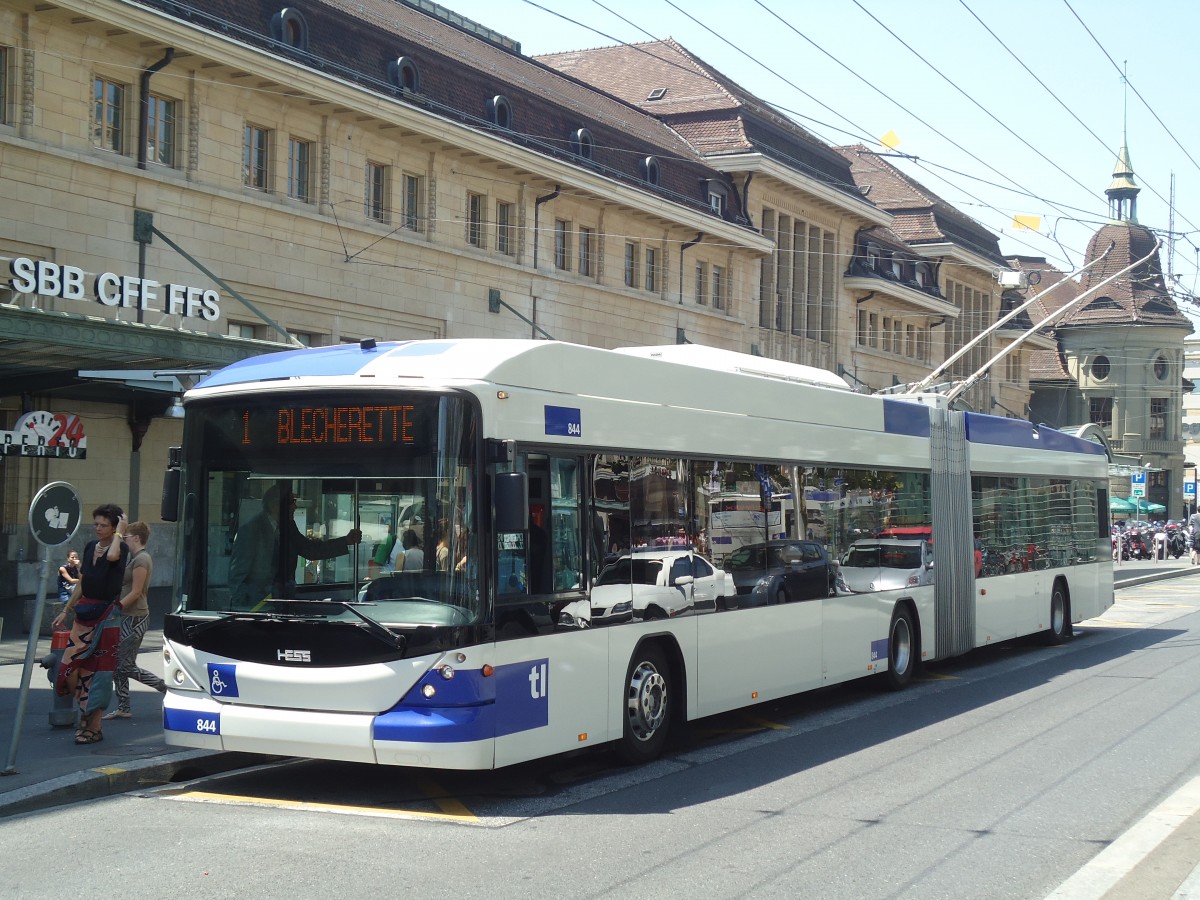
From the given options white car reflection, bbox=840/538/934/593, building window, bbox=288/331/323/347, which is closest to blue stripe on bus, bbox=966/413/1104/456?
white car reflection, bbox=840/538/934/593

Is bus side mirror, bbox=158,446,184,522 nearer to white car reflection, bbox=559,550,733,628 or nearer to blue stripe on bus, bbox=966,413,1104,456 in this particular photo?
white car reflection, bbox=559,550,733,628

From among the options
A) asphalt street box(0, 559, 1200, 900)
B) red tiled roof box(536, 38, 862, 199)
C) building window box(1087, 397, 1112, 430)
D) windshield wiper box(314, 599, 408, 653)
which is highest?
red tiled roof box(536, 38, 862, 199)

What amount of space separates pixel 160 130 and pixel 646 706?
18.5 m

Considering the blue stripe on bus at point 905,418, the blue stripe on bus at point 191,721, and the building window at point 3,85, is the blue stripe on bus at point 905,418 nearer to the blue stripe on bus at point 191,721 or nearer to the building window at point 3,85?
the blue stripe on bus at point 191,721

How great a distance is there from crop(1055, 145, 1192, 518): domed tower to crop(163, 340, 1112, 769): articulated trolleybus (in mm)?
82275

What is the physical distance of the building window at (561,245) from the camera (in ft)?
114

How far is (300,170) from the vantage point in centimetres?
2802

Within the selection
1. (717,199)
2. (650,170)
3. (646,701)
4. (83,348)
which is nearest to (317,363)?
(646,701)

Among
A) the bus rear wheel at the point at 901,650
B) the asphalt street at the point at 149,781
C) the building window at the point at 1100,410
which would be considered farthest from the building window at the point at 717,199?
the building window at the point at 1100,410

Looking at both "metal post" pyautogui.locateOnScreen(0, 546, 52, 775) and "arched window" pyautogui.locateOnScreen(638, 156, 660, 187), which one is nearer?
"metal post" pyautogui.locateOnScreen(0, 546, 52, 775)

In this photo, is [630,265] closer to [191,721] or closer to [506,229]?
[506,229]

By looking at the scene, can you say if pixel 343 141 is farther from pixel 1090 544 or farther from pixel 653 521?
pixel 653 521

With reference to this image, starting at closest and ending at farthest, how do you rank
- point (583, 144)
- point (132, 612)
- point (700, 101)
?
point (132, 612), point (583, 144), point (700, 101)

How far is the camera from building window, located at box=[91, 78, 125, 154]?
2397 cm
